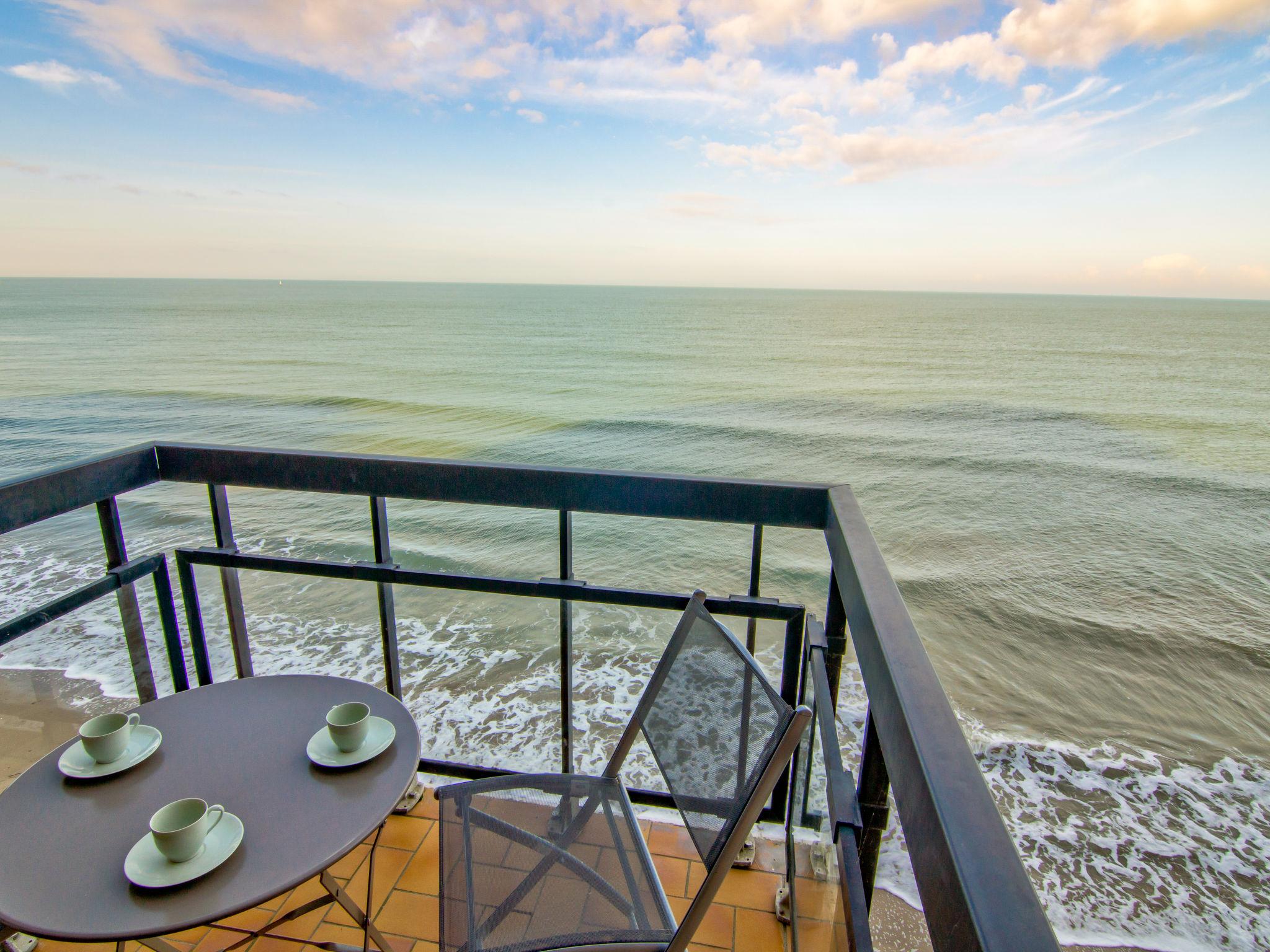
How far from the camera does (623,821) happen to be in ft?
4.38

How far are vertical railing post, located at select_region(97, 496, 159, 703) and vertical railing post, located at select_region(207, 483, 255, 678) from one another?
7.7 inches

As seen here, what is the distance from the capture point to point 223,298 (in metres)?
75.8

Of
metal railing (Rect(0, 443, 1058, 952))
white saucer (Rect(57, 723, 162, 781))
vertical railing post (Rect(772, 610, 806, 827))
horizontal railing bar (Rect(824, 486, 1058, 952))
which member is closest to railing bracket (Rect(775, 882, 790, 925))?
metal railing (Rect(0, 443, 1058, 952))

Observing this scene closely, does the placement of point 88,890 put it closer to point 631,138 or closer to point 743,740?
point 743,740

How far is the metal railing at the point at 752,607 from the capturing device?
0.43 m

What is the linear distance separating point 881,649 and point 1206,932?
5.77 metres

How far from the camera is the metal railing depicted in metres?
0.43

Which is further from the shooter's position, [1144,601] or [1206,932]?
[1144,601]

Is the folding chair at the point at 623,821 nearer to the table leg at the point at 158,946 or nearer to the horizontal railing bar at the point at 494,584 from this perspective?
the horizontal railing bar at the point at 494,584

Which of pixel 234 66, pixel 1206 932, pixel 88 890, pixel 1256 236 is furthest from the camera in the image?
pixel 1256 236

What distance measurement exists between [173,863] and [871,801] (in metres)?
1.00

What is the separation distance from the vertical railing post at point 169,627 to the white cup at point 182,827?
0.81m

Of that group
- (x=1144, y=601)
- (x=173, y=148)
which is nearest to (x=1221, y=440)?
(x=1144, y=601)

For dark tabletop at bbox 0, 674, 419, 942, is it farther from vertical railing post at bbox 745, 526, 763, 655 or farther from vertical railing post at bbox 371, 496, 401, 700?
vertical railing post at bbox 745, 526, 763, 655
